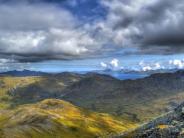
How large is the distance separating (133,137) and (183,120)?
23480mm

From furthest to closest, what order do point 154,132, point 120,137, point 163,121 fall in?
point 120,137 → point 163,121 → point 154,132

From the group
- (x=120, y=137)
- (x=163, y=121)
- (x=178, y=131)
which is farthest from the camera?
(x=120, y=137)

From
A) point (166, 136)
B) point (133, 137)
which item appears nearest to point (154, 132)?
point (166, 136)

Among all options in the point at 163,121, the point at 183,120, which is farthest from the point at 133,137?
the point at 183,120

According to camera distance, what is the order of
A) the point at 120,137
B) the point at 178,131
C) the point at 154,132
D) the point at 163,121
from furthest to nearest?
1. the point at 120,137
2. the point at 163,121
3. the point at 154,132
4. the point at 178,131

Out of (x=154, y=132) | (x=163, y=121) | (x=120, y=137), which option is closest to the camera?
(x=154, y=132)

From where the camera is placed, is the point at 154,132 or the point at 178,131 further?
the point at 154,132

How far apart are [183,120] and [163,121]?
1057cm

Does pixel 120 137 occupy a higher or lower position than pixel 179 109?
lower

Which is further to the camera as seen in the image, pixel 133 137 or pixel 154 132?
pixel 133 137

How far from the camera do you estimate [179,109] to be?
14125 cm

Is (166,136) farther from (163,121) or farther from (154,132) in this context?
(163,121)

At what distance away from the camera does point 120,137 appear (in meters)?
162

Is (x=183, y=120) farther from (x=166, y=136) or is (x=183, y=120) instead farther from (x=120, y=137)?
(x=120, y=137)
